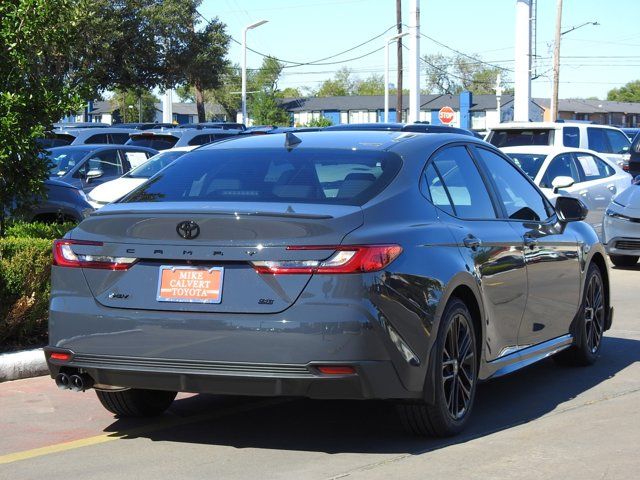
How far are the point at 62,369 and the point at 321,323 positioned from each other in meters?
1.44

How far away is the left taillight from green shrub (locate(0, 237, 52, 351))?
2611 mm

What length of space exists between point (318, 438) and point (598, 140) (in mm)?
18299

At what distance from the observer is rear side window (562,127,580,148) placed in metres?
21.7

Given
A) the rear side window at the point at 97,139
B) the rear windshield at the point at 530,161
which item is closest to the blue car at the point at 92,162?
the rear windshield at the point at 530,161

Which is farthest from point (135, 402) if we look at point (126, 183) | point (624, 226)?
point (126, 183)

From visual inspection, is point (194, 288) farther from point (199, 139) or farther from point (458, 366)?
point (199, 139)

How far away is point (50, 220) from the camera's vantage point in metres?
14.9

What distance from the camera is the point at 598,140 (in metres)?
23.4

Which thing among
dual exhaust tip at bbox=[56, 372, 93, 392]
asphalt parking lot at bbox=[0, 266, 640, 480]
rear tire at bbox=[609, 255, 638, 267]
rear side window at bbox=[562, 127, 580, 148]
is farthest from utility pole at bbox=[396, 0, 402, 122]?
dual exhaust tip at bbox=[56, 372, 93, 392]

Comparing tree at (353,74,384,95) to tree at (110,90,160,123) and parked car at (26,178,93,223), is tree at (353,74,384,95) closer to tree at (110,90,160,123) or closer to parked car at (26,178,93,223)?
tree at (110,90,160,123)

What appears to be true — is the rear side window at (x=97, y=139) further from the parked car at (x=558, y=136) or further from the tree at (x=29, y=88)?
the tree at (x=29, y=88)

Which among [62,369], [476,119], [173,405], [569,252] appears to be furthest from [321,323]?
[476,119]

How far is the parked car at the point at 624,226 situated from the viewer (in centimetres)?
1563

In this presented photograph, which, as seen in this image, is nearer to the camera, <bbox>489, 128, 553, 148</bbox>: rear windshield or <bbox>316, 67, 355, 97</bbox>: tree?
<bbox>489, 128, 553, 148</bbox>: rear windshield
